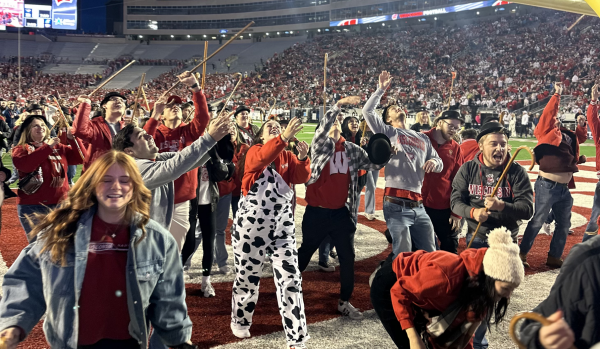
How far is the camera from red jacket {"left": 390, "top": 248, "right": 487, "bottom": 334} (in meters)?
2.45

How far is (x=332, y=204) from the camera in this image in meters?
4.70

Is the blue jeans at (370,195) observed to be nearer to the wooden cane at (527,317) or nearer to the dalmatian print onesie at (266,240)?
the dalmatian print onesie at (266,240)

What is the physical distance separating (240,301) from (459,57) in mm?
47727

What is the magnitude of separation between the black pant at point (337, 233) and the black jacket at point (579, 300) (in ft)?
9.04

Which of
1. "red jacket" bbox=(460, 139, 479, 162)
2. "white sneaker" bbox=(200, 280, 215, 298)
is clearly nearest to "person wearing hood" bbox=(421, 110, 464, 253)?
"red jacket" bbox=(460, 139, 479, 162)

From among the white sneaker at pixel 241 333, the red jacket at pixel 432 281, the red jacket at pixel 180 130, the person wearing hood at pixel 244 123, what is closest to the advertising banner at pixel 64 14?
the person wearing hood at pixel 244 123

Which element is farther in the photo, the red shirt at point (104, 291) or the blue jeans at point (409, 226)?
the blue jeans at point (409, 226)

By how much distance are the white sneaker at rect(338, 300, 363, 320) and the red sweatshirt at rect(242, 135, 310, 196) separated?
126 cm

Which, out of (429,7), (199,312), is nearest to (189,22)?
(429,7)

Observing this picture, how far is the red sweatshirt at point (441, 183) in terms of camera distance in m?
5.46

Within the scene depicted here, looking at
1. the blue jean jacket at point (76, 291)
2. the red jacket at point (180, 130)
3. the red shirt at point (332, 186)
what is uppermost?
the red jacket at point (180, 130)

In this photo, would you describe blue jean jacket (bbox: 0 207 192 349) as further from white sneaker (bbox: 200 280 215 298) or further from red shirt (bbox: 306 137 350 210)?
white sneaker (bbox: 200 280 215 298)

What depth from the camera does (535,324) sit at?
188 centimetres

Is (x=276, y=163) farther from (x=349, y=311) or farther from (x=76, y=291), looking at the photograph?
(x=76, y=291)
